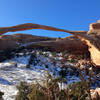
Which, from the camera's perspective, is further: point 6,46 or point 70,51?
point 6,46

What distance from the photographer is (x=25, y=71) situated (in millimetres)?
6273

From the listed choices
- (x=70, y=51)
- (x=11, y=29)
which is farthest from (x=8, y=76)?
(x=70, y=51)

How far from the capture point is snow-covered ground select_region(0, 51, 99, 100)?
14.3ft

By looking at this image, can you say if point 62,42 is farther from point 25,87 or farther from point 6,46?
point 25,87

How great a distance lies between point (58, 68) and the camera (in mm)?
6980

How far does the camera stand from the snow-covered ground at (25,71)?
14.3 ft

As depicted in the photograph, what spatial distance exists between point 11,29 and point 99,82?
4204 mm

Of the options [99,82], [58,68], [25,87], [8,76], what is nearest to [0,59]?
[8,76]

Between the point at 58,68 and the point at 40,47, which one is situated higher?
the point at 40,47

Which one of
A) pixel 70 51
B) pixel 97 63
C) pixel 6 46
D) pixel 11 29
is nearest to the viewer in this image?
pixel 11 29

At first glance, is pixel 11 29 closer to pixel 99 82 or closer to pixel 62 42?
pixel 99 82

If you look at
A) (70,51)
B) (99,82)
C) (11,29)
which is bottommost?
(99,82)

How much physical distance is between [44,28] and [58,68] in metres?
2.70

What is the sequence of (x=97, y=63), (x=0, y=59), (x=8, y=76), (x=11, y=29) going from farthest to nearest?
(x=0, y=59), (x=97, y=63), (x=8, y=76), (x=11, y=29)
